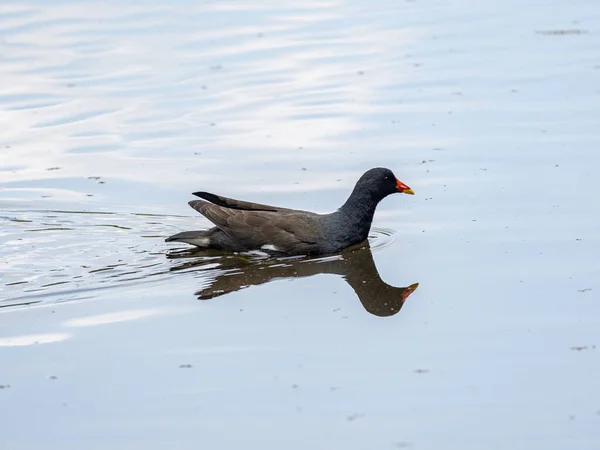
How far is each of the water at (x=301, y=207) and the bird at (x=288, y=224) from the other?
237mm

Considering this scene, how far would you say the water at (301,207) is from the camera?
6.97 m

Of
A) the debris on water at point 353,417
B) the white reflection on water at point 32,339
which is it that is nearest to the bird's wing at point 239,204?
the white reflection on water at point 32,339

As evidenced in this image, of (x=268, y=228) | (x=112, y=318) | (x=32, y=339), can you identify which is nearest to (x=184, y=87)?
(x=268, y=228)

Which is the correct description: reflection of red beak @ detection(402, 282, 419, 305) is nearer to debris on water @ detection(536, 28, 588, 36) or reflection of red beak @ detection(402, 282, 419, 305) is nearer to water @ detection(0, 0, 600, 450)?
water @ detection(0, 0, 600, 450)

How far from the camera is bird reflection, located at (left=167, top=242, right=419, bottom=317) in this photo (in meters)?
9.16

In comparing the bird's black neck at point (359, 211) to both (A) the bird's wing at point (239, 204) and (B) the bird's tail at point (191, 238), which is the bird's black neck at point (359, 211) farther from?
(B) the bird's tail at point (191, 238)

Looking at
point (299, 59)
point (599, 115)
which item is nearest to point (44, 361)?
point (599, 115)

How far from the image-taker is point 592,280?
9023mm

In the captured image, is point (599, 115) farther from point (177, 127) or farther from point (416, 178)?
point (177, 127)

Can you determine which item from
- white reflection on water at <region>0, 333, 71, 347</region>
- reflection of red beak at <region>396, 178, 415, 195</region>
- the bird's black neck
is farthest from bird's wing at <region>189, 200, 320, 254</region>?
white reflection on water at <region>0, 333, 71, 347</region>

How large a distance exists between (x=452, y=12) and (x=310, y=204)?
8584 millimetres

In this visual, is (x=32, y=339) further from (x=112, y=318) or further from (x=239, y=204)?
(x=239, y=204)

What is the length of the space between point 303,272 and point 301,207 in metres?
1.67

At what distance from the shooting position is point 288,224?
10.5m
